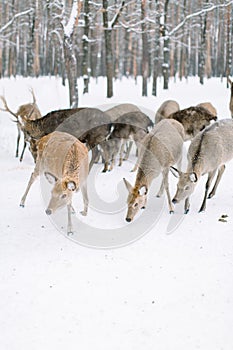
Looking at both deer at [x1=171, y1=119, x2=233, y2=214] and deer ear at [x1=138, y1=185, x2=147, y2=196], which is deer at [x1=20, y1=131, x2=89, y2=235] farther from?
deer at [x1=171, y1=119, x2=233, y2=214]

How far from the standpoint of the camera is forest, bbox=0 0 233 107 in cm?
1609

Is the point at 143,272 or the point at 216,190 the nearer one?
the point at 143,272

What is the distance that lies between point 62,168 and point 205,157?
2.13 m

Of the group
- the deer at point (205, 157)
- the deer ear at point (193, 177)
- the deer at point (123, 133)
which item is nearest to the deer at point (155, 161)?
the deer at point (205, 157)

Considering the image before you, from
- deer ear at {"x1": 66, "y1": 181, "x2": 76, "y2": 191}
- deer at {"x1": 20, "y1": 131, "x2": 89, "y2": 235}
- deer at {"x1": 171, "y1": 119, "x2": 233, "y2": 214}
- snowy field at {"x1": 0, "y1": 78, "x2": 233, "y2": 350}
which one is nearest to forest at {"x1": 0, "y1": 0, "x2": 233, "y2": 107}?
deer at {"x1": 20, "y1": 131, "x2": 89, "y2": 235}

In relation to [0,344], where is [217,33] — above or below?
above

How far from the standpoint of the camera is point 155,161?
604 cm

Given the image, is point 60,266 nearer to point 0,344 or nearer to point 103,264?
point 103,264

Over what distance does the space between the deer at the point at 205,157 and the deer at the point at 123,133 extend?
103 inches

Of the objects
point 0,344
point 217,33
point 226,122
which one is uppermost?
point 217,33

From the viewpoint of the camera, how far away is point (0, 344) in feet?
10.7

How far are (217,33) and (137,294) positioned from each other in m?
32.2

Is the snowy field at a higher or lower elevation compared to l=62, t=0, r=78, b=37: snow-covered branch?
lower

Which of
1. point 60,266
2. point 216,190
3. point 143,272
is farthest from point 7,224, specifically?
point 216,190
